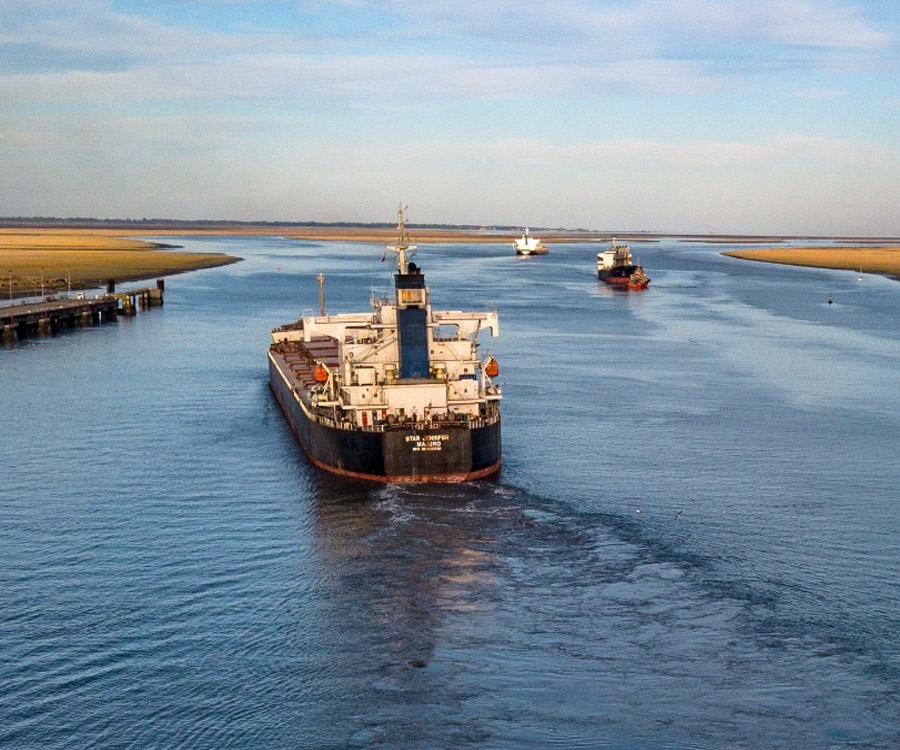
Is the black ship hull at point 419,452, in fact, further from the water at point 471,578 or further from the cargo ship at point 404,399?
the water at point 471,578

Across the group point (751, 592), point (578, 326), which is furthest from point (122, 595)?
point (578, 326)

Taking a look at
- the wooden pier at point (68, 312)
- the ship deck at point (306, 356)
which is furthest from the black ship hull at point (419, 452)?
the wooden pier at point (68, 312)

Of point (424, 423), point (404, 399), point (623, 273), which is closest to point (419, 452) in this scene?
point (424, 423)

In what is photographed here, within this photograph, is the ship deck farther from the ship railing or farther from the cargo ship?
the ship railing

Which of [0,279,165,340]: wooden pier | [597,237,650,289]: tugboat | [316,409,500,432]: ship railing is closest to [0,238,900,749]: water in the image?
[316,409,500,432]: ship railing

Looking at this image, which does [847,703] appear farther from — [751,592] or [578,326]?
[578,326]

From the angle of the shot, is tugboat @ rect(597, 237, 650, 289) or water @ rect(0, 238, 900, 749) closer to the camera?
water @ rect(0, 238, 900, 749)

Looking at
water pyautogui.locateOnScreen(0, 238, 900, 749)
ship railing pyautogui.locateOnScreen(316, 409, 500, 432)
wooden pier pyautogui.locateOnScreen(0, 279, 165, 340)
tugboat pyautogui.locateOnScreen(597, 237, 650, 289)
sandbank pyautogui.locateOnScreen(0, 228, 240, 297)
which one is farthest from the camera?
tugboat pyautogui.locateOnScreen(597, 237, 650, 289)
